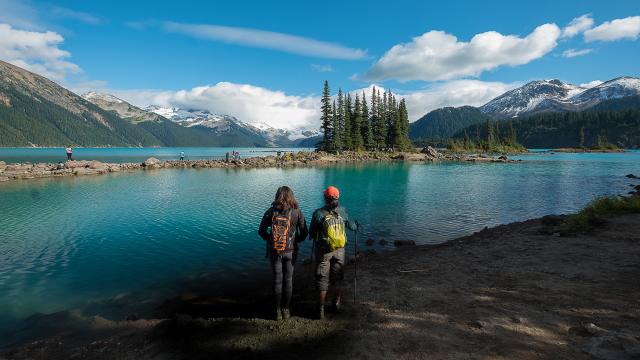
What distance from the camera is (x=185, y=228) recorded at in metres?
22.0

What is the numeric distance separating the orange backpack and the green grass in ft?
49.7

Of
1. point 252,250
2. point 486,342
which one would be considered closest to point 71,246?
point 252,250

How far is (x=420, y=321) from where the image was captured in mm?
8445

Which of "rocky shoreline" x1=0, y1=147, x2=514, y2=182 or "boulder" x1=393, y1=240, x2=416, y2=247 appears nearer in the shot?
"boulder" x1=393, y1=240, x2=416, y2=247

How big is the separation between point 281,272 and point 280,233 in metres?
1.11

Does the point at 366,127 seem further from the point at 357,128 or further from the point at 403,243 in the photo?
the point at 403,243

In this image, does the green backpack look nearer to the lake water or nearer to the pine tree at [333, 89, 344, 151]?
the lake water

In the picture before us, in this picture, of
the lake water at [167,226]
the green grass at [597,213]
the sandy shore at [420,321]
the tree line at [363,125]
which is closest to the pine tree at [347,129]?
the tree line at [363,125]

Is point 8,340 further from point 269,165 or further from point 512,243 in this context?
point 269,165

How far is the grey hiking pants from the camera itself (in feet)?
28.5

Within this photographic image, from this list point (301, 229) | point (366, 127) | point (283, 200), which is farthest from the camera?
point (366, 127)

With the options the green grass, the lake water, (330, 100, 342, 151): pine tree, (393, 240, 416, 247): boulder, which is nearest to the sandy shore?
the lake water

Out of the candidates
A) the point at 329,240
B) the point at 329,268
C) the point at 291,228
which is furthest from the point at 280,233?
the point at 329,268

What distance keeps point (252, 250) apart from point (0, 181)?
4998 centimetres
